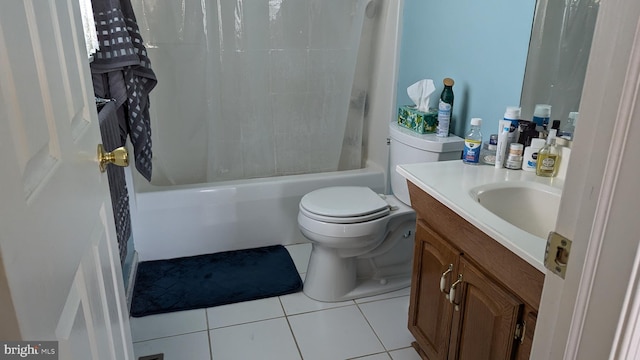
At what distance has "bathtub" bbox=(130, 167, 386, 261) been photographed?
244 cm

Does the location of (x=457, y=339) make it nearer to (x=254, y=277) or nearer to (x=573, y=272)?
(x=573, y=272)

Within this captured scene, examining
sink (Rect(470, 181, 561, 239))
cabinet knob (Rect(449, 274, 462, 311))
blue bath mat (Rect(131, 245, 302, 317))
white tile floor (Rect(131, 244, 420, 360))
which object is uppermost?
sink (Rect(470, 181, 561, 239))

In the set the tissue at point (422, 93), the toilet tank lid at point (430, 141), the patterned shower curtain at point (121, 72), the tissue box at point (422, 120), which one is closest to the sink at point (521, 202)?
the toilet tank lid at point (430, 141)

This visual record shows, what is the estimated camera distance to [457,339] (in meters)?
1.51

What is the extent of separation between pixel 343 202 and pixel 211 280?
792 millimetres

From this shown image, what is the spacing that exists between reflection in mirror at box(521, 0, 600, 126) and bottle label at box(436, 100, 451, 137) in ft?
1.20

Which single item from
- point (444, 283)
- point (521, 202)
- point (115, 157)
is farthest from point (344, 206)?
point (115, 157)

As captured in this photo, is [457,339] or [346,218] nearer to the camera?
[457,339]

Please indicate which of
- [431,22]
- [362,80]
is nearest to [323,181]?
[362,80]

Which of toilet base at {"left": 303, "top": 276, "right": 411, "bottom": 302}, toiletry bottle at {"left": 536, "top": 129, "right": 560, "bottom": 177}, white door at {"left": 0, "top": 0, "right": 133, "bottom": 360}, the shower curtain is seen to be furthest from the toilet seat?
white door at {"left": 0, "top": 0, "right": 133, "bottom": 360}

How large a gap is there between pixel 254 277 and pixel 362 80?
1362 mm

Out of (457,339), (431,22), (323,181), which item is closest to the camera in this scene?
(457,339)

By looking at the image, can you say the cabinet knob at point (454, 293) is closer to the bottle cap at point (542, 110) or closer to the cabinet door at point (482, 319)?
the cabinet door at point (482, 319)

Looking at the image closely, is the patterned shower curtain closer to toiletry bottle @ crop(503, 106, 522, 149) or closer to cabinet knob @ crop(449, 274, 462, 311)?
cabinet knob @ crop(449, 274, 462, 311)
